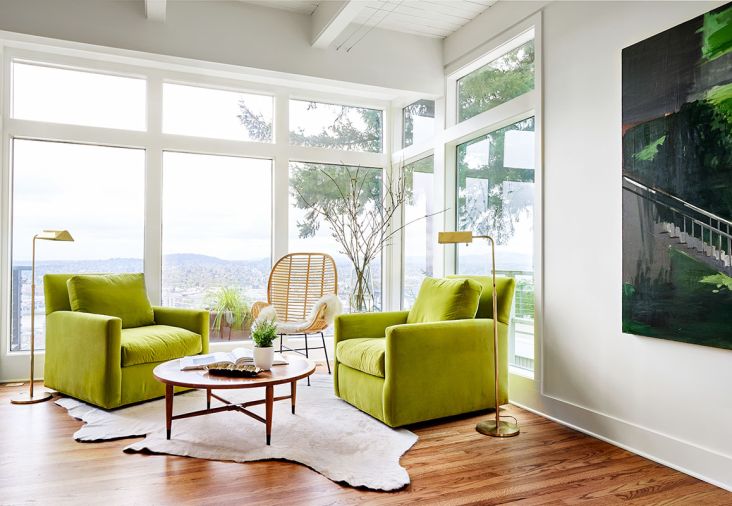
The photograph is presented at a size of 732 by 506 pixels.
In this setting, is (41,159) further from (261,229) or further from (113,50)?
(261,229)

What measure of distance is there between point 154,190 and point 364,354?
2.51 metres

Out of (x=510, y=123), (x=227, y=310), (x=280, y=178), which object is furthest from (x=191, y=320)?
(x=510, y=123)

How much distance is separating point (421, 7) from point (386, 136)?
1.55m

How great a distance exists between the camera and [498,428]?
3146 mm

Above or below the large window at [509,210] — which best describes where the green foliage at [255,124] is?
above

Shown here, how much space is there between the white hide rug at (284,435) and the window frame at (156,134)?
4.42 feet

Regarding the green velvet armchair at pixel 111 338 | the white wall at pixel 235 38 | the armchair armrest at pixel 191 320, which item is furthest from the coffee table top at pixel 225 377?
the white wall at pixel 235 38

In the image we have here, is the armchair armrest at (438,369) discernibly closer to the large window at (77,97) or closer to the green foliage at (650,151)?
the green foliage at (650,151)

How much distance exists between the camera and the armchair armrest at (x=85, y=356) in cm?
337

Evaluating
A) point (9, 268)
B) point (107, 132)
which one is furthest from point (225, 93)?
point (9, 268)

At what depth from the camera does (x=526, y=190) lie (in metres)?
3.79

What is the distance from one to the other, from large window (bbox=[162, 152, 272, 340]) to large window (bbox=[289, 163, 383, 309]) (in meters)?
0.28

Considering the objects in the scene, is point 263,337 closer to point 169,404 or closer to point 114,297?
point 169,404

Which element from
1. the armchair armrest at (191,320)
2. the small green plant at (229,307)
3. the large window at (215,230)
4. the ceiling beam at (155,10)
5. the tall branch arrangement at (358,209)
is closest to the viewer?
the ceiling beam at (155,10)
